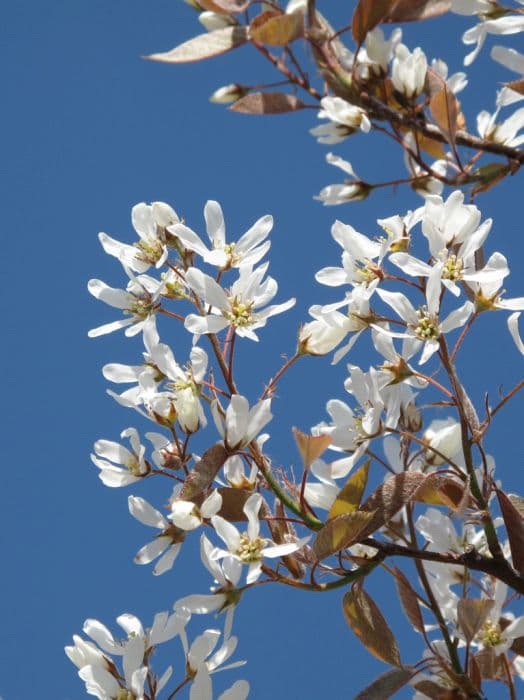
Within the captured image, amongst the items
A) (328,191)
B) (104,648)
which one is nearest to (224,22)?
(328,191)

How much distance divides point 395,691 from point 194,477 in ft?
0.89

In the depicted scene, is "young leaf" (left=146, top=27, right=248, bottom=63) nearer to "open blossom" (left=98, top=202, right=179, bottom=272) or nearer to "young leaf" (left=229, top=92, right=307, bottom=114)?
"young leaf" (left=229, top=92, right=307, bottom=114)

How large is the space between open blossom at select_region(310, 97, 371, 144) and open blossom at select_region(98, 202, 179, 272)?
31 cm

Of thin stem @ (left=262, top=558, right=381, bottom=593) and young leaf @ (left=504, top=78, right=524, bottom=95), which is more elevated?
young leaf @ (left=504, top=78, right=524, bottom=95)

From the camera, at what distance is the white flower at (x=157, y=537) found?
2.80ft

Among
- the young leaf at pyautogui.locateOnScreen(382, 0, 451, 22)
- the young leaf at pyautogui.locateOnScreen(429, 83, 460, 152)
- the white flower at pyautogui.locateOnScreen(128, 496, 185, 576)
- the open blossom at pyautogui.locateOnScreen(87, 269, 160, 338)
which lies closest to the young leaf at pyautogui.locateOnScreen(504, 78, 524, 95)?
the young leaf at pyautogui.locateOnScreen(429, 83, 460, 152)

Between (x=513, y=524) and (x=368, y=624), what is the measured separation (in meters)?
0.16

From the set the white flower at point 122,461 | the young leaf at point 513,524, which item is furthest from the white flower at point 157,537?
the young leaf at point 513,524

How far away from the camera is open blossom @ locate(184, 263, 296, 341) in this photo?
2.70 ft

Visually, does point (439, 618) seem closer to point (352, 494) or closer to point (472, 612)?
point (472, 612)

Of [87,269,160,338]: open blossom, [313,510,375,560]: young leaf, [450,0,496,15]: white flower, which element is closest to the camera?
[313,510,375,560]: young leaf

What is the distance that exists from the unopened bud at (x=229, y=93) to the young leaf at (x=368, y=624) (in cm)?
62

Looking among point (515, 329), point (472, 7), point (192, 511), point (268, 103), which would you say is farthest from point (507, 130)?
point (192, 511)

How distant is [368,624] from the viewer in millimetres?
871
